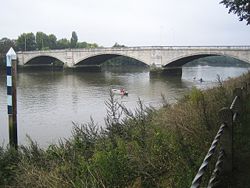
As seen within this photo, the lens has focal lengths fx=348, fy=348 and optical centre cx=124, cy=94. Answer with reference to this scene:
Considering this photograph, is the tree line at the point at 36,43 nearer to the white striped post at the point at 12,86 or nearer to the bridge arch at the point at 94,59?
the bridge arch at the point at 94,59

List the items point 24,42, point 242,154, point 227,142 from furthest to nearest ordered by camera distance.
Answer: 1. point 24,42
2. point 242,154
3. point 227,142

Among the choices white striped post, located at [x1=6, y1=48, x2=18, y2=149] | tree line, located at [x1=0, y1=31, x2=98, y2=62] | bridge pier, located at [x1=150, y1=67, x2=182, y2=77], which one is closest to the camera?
white striped post, located at [x1=6, y1=48, x2=18, y2=149]

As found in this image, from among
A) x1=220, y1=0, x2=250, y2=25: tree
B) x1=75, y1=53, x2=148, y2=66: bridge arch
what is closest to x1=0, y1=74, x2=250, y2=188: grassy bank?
x1=220, y1=0, x2=250, y2=25: tree

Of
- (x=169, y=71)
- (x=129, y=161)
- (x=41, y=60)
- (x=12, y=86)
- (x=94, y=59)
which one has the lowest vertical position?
(x=129, y=161)

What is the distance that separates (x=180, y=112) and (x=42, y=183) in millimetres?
4137

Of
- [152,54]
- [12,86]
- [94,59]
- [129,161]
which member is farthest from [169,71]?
[129,161]

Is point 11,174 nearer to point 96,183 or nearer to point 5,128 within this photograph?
point 96,183

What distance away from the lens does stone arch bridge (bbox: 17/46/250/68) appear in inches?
1930

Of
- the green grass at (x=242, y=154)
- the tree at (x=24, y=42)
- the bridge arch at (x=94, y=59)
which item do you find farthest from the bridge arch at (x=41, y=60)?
the green grass at (x=242, y=154)

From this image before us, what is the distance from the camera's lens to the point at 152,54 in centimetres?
5838

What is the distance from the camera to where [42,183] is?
17.3 feet

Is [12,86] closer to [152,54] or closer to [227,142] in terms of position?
[227,142]

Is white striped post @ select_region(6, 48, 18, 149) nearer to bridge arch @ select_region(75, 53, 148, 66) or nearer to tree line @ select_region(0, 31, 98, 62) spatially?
bridge arch @ select_region(75, 53, 148, 66)

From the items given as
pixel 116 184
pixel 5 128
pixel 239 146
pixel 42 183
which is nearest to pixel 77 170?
pixel 42 183
